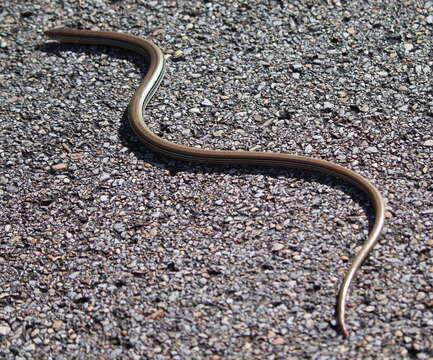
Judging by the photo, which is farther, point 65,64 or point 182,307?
point 65,64

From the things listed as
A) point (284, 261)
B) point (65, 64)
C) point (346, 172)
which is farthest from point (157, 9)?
point (284, 261)

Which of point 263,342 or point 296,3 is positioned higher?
point 296,3

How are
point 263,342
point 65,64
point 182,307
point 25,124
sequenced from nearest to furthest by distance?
1. point 263,342
2. point 182,307
3. point 25,124
4. point 65,64

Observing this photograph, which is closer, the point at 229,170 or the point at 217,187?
the point at 217,187

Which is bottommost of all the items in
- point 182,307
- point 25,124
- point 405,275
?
point 25,124

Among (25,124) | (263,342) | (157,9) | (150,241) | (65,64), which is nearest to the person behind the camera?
(263,342)

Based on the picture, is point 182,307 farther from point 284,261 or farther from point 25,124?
point 25,124

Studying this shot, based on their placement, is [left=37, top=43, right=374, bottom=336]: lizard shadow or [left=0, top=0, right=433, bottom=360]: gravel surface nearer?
[left=0, top=0, right=433, bottom=360]: gravel surface

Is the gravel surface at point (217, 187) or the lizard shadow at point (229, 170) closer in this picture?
the gravel surface at point (217, 187)
